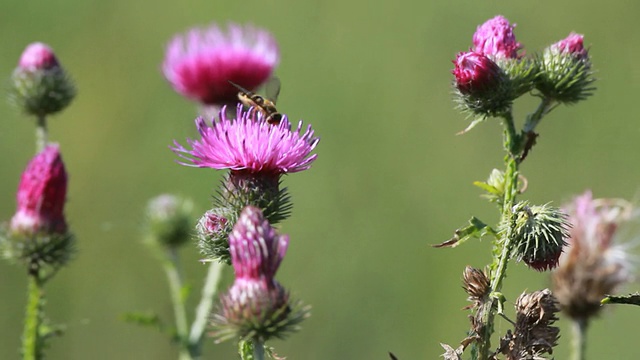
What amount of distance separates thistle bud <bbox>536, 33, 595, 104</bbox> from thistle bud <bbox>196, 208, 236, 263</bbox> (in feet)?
4.00

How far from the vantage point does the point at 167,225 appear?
5.12 meters

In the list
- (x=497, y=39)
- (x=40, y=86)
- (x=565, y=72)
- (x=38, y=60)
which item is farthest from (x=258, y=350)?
(x=38, y=60)

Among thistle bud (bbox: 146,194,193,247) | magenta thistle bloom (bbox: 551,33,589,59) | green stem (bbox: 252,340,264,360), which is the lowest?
green stem (bbox: 252,340,264,360)

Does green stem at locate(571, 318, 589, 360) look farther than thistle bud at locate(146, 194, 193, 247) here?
No

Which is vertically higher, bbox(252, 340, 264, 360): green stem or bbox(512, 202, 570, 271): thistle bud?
bbox(512, 202, 570, 271): thistle bud

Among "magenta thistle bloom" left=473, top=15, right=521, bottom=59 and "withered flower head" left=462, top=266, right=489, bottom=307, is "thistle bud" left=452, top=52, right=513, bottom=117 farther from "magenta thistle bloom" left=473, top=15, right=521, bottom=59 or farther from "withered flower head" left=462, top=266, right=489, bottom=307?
"withered flower head" left=462, top=266, right=489, bottom=307

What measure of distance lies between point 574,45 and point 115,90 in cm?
594

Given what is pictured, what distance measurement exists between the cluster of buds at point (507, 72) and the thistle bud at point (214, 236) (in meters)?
0.93

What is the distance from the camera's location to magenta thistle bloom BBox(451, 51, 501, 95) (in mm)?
3229

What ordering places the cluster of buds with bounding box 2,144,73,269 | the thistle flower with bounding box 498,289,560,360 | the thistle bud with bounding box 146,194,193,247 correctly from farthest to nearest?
the thistle bud with bounding box 146,194,193,247 < the cluster of buds with bounding box 2,144,73,269 < the thistle flower with bounding box 498,289,560,360

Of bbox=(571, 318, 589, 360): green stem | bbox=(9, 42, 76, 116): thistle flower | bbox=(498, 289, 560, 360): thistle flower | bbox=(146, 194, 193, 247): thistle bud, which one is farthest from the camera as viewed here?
bbox=(146, 194, 193, 247): thistle bud

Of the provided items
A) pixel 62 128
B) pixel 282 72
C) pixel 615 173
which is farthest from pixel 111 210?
pixel 615 173

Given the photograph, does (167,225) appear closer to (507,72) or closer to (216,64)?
(216,64)

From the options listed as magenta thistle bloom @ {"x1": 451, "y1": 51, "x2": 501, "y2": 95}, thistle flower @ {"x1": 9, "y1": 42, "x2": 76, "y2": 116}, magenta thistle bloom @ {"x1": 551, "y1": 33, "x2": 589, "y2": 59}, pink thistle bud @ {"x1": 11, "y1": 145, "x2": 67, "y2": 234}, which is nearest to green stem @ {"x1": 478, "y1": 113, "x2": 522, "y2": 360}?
magenta thistle bloom @ {"x1": 451, "y1": 51, "x2": 501, "y2": 95}
